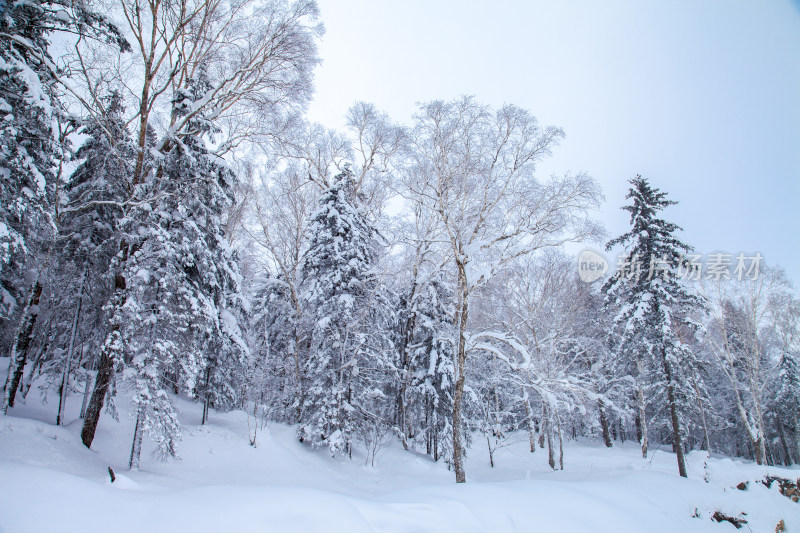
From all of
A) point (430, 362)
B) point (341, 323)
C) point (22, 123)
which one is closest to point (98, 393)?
point (22, 123)

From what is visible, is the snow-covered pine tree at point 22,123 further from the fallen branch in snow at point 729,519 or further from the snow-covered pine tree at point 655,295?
the snow-covered pine tree at point 655,295

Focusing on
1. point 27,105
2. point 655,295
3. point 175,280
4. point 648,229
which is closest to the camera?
point 27,105

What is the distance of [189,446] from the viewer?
1116cm

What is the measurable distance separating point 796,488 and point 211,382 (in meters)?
21.7

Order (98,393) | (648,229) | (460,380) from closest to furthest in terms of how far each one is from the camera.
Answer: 1. (98,393)
2. (460,380)
3. (648,229)

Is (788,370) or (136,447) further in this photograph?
(788,370)

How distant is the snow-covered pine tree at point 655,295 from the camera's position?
49.5ft

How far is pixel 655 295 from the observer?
15.5 metres

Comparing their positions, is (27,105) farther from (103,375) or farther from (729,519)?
(729,519)

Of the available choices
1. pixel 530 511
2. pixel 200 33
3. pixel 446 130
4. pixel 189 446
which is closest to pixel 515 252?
pixel 446 130

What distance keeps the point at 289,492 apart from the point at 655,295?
1704 centimetres

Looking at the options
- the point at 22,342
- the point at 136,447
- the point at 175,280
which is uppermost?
the point at 175,280

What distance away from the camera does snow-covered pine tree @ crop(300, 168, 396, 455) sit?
42.4 ft

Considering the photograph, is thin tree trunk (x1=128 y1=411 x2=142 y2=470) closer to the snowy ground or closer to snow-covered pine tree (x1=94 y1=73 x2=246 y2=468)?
snow-covered pine tree (x1=94 y1=73 x2=246 y2=468)
